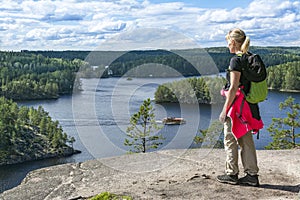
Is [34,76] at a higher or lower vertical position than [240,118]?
higher

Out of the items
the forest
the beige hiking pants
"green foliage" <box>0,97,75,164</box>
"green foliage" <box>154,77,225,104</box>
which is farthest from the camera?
"green foliage" <box>0,97,75,164</box>

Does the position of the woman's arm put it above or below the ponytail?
below

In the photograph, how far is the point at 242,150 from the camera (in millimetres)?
5066

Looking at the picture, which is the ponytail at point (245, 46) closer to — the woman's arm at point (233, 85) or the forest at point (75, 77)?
the woman's arm at point (233, 85)

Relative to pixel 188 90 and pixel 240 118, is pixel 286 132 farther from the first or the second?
pixel 240 118

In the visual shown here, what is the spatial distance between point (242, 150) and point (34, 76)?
105 m

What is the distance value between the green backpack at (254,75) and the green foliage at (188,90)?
6818 mm

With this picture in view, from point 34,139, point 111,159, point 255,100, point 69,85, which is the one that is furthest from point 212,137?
point 69,85

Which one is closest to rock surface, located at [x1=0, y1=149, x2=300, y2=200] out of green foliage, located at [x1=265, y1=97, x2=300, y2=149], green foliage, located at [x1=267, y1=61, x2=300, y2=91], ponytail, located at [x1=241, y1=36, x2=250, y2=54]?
ponytail, located at [x1=241, y1=36, x2=250, y2=54]

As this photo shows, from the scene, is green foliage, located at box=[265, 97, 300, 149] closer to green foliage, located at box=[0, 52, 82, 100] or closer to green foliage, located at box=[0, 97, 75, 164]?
green foliage, located at box=[0, 97, 75, 164]

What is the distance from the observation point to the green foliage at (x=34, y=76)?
90.2 metres

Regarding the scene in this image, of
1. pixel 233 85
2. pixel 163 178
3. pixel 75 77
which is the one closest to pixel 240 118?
pixel 233 85

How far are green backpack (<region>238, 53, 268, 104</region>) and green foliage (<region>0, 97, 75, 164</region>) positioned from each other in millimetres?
41375

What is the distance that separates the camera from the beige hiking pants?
4992 mm
